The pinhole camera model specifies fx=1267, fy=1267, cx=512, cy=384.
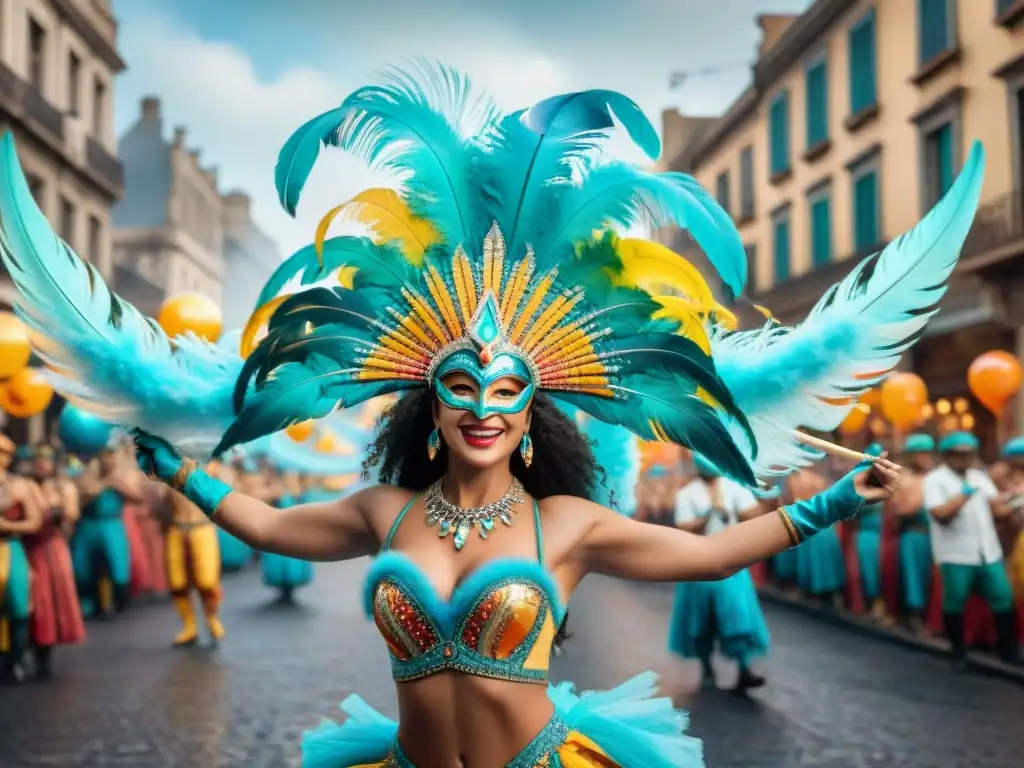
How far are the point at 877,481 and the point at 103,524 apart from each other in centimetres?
1215

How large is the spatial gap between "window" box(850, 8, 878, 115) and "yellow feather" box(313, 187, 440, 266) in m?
21.1

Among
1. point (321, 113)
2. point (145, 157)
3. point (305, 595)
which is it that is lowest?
point (305, 595)

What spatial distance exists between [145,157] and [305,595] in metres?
33.8

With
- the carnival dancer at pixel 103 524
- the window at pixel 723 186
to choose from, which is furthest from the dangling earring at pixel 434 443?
the window at pixel 723 186

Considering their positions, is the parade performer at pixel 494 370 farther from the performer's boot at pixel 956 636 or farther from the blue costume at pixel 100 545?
the blue costume at pixel 100 545

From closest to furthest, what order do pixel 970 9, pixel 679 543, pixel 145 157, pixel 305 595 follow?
pixel 679 543, pixel 305 595, pixel 970 9, pixel 145 157

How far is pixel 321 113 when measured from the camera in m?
3.53

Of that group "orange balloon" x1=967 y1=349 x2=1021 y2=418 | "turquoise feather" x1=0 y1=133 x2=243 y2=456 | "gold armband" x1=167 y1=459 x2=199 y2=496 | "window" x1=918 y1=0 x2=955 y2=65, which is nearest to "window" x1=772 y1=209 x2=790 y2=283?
"window" x1=918 y1=0 x2=955 y2=65

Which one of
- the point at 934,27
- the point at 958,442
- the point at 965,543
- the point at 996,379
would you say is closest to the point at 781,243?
the point at 934,27

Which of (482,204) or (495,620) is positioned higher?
(482,204)

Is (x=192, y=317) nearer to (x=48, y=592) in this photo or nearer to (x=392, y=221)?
(x=392, y=221)

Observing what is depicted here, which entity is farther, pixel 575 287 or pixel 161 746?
pixel 161 746

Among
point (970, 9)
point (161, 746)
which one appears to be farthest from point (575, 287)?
point (970, 9)

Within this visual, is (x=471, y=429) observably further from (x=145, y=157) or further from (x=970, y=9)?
(x=145, y=157)
